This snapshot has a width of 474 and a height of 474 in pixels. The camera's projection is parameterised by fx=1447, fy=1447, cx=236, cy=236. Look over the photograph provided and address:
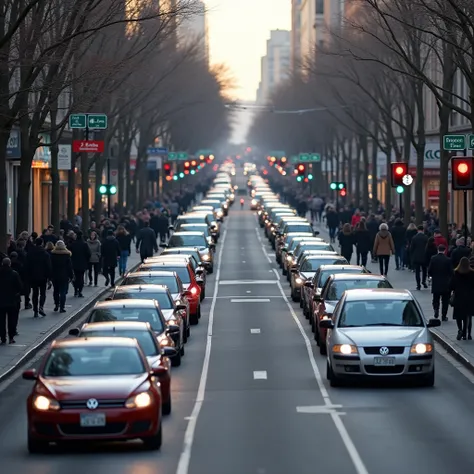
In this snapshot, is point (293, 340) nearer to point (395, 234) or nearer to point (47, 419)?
point (47, 419)

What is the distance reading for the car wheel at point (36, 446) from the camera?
15.9 m

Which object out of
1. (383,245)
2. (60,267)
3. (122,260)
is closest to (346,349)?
(60,267)

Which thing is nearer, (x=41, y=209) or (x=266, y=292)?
(x=266, y=292)

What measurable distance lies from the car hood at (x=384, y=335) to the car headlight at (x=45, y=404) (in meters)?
6.91

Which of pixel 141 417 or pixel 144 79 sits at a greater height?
pixel 144 79

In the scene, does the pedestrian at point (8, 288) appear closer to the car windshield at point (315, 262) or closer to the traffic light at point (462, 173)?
the traffic light at point (462, 173)

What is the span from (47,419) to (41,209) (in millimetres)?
51550

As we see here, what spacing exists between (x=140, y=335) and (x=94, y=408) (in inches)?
139

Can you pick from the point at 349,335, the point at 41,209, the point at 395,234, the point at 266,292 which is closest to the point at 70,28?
the point at 349,335

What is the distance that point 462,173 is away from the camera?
28.7 meters

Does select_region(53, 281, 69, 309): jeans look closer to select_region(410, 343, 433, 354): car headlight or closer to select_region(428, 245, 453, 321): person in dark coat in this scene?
select_region(428, 245, 453, 321): person in dark coat

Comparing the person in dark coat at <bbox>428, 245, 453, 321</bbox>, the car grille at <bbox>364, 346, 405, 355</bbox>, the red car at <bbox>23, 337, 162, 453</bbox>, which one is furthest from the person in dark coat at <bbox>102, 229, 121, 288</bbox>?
the red car at <bbox>23, 337, 162, 453</bbox>

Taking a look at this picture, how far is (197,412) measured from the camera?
63.9 feet

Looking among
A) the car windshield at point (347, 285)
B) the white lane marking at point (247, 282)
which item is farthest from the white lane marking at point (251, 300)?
the car windshield at point (347, 285)
